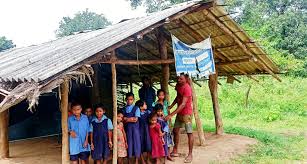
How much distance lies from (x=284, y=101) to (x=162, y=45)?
10308mm

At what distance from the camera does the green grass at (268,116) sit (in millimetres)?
9188

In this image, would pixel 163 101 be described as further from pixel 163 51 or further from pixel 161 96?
pixel 163 51

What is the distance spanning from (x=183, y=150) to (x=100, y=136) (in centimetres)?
262

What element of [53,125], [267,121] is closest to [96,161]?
[53,125]

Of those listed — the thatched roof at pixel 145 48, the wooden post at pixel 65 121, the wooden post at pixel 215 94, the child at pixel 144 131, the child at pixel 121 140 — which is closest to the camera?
the thatched roof at pixel 145 48

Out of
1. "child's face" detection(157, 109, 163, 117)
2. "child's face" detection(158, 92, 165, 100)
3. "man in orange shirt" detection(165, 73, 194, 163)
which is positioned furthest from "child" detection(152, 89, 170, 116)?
"child's face" detection(157, 109, 163, 117)

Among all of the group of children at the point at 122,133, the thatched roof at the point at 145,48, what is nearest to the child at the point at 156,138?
the group of children at the point at 122,133

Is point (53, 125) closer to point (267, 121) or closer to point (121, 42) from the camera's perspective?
point (121, 42)

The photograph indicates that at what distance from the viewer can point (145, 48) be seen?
34.4 ft

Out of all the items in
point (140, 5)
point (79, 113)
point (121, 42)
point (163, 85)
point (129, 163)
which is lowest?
point (129, 163)

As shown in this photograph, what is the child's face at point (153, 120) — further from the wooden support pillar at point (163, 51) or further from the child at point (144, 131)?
the wooden support pillar at point (163, 51)

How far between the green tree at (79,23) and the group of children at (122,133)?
4073 centimetres

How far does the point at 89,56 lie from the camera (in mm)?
6129

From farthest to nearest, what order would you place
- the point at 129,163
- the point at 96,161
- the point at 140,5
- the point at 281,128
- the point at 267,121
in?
the point at 140,5 < the point at 267,121 < the point at 281,128 < the point at 129,163 < the point at 96,161
